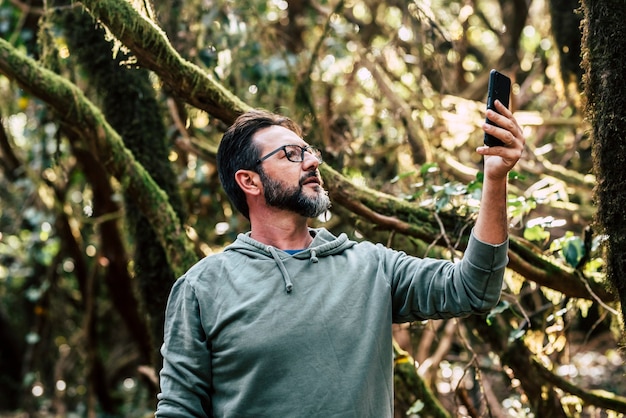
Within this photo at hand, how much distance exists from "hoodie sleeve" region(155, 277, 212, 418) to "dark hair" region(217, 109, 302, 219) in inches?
16.1

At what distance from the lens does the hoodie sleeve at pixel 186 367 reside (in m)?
2.02

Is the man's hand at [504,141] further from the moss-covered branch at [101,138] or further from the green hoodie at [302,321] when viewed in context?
the moss-covered branch at [101,138]

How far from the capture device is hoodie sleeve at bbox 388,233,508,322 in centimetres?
190

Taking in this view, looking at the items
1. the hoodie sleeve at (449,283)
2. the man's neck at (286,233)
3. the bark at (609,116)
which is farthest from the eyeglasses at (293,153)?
the bark at (609,116)

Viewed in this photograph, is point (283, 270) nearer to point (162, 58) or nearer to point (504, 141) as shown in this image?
point (504, 141)

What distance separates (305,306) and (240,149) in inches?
23.7

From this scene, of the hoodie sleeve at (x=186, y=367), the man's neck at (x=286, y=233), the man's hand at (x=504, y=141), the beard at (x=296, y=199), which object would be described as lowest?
the hoodie sleeve at (x=186, y=367)

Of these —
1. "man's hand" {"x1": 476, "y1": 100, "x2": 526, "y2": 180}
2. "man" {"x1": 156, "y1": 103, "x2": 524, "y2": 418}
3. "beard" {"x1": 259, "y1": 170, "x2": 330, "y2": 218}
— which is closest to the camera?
"man's hand" {"x1": 476, "y1": 100, "x2": 526, "y2": 180}

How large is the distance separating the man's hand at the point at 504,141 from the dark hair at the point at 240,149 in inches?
30.1

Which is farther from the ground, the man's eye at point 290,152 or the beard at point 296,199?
the man's eye at point 290,152

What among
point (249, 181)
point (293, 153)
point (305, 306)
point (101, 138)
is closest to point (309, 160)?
point (293, 153)

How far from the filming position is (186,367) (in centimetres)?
204

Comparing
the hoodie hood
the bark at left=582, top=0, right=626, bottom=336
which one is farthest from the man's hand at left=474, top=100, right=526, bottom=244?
the hoodie hood

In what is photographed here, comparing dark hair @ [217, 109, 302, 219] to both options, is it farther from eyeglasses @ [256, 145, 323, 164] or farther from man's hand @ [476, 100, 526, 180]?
man's hand @ [476, 100, 526, 180]
